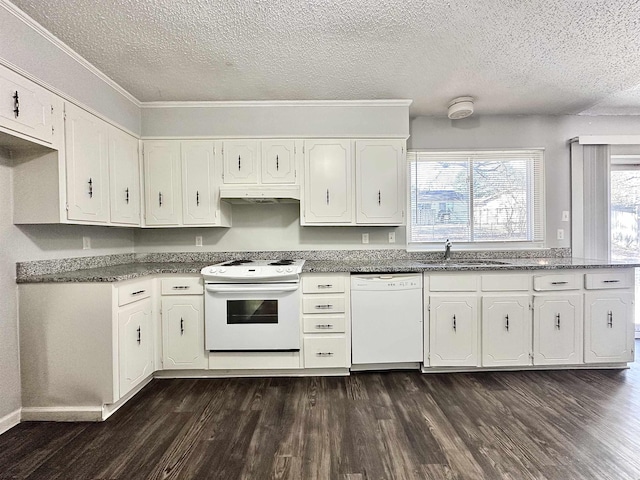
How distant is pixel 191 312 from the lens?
8.63 feet

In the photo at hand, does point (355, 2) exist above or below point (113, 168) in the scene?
above

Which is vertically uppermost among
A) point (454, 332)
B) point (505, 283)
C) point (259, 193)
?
point (259, 193)

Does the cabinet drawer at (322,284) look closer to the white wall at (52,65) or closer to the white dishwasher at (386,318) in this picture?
the white dishwasher at (386,318)

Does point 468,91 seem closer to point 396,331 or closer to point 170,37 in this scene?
point 396,331

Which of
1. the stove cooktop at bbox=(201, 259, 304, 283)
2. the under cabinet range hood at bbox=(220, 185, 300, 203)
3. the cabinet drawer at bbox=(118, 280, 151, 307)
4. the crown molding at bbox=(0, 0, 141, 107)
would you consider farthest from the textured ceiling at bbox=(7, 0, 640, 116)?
the cabinet drawer at bbox=(118, 280, 151, 307)

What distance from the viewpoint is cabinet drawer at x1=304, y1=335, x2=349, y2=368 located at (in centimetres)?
262

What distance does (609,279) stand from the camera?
2.65 metres

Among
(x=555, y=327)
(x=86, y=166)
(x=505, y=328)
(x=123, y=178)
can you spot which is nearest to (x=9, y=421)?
(x=86, y=166)

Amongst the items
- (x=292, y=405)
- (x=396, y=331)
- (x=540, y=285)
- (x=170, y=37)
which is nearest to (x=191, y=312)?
(x=292, y=405)

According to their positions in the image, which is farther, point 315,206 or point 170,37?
point 315,206

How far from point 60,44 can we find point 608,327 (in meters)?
4.69

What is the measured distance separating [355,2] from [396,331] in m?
2.34

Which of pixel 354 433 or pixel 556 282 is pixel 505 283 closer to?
pixel 556 282

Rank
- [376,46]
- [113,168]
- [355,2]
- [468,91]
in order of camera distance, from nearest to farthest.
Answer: [355,2] → [376,46] → [113,168] → [468,91]
